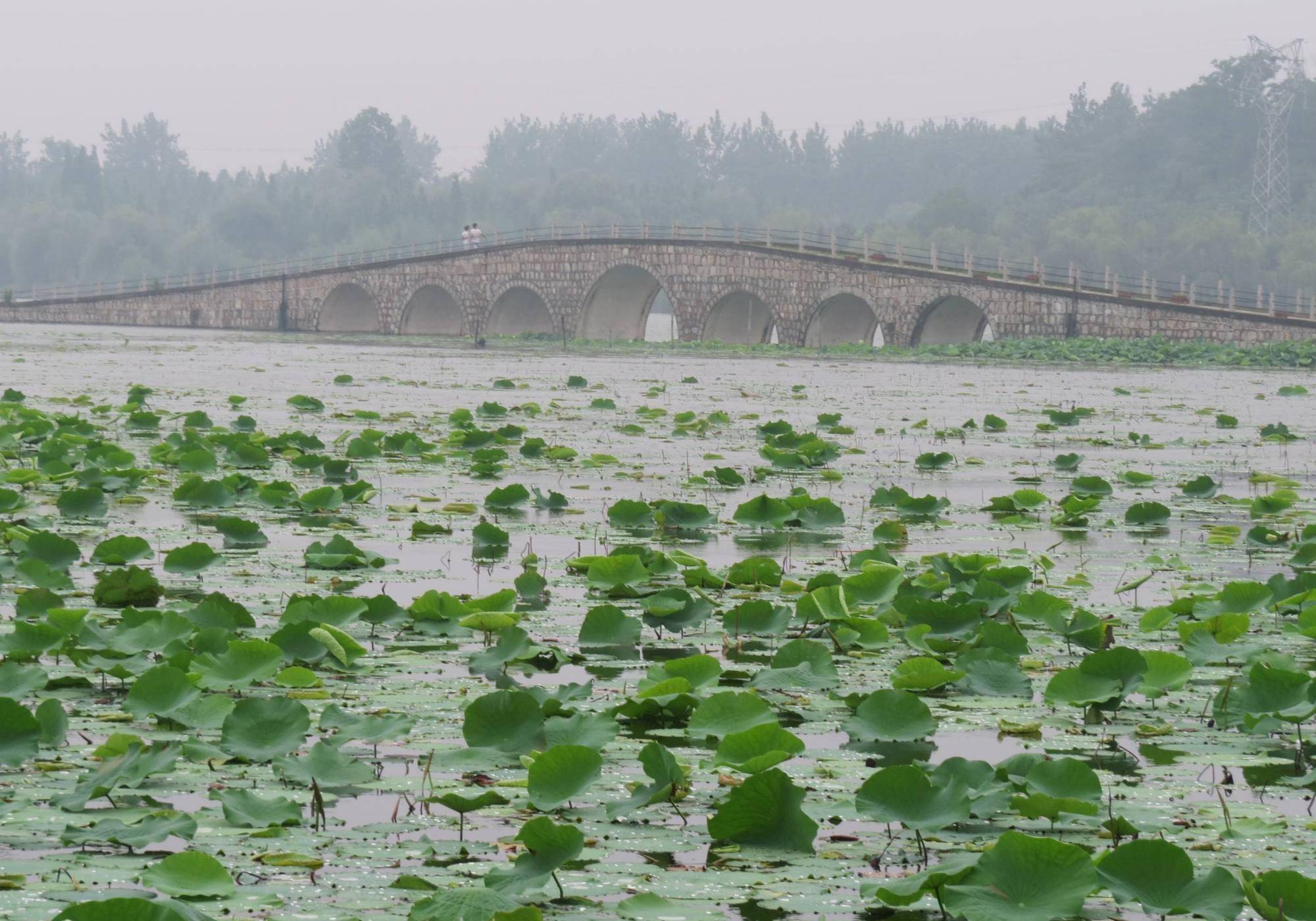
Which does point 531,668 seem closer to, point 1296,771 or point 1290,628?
point 1296,771

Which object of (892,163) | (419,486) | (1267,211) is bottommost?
(419,486)

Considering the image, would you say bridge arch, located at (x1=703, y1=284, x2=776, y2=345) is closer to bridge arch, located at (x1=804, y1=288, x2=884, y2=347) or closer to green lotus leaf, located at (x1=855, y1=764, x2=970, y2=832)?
bridge arch, located at (x1=804, y1=288, x2=884, y2=347)

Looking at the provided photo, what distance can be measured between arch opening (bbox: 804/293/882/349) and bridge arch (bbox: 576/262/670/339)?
21.2 feet

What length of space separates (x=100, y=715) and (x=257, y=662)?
0.28m

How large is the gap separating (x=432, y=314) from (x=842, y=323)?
1850 centimetres

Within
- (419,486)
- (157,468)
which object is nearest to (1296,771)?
(419,486)

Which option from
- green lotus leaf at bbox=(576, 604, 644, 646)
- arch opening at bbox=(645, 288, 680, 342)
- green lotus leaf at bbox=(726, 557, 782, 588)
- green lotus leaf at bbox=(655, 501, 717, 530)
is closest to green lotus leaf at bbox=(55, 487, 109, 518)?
green lotus leaf at bbox=(655, 501, 717, 530)

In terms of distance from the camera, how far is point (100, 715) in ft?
9.07

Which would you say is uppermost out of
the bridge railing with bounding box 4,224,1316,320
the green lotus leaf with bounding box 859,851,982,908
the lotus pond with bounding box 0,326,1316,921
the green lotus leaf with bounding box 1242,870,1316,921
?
the bridge railing with bounding box 4,224,1316,320

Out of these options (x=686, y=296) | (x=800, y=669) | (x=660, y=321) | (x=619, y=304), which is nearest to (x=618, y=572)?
(x=800, y=669)

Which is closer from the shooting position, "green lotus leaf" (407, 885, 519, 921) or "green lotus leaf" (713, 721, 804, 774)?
"green lotus leaf" (407, 885, 519, 921)

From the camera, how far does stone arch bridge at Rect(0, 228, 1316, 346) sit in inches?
1390

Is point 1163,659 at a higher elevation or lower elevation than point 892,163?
lower

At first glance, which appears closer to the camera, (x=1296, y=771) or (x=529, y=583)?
(x=1296, y=771)
